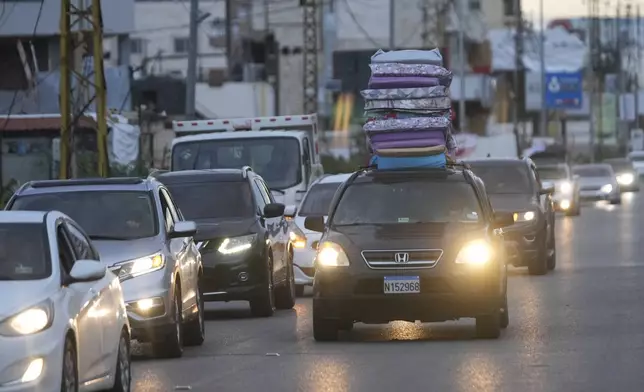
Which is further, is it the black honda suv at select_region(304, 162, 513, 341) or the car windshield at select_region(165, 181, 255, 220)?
the car windshield at select_region(165, 181, 255, 220)

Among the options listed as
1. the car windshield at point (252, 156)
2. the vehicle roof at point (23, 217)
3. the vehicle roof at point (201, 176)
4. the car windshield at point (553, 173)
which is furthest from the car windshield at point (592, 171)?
the vehicle roof at point (23, 217)

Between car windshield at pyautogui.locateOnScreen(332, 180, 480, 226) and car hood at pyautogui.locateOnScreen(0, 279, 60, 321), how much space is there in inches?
263

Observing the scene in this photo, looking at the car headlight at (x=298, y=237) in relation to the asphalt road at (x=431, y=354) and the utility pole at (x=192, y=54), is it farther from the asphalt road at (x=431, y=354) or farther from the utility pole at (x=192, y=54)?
the utility pole at (x=192, y=54)

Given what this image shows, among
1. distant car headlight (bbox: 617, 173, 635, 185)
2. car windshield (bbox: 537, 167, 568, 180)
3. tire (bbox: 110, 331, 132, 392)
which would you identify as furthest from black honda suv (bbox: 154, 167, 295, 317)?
distant car headlight (bbox: 617, 173, 635, 185)

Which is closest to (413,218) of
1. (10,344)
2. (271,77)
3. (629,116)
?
(10,344)

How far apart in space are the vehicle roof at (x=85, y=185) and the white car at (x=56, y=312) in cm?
406

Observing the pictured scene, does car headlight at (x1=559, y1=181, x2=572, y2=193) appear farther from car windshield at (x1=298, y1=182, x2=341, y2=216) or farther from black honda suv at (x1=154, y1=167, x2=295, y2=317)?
black honda suv at (x1=154, y1=167, x2=295, y2=317)

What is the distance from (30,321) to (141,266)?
5228 mm

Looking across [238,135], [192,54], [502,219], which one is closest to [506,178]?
[238,135]

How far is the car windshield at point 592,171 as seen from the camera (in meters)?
65.1

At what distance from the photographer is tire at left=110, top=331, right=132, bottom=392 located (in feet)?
→ 38.9

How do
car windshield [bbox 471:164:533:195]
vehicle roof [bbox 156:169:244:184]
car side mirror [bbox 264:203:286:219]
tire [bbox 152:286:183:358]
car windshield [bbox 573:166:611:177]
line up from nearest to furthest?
tire [bbox 152:286:183:358], car side mirror [bbox 264:203:286:219], vehicle roof [bbox 156:169:244:184], car windshield [bbox 471:164:533:195], car windshield [bbox 573:166:611:177]

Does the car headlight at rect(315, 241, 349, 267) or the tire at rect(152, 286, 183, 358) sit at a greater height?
the car headlight at rect(315, 241, 349, 267)

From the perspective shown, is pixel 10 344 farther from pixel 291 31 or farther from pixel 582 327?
pixel 291 31
